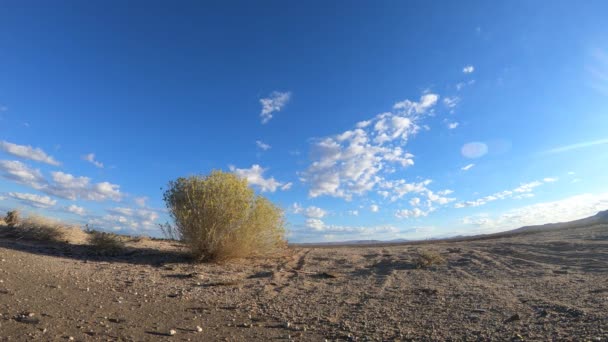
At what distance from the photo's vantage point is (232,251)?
10.6 metres

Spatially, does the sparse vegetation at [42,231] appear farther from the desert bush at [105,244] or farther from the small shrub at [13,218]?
the desert bush at [105,244]

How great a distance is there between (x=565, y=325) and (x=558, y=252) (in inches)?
296

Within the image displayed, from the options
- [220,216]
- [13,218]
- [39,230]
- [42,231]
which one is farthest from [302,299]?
[13,218]

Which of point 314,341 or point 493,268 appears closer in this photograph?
point 314,341

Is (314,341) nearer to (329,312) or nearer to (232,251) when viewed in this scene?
(329,312)

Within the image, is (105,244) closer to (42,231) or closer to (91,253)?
(91,253)

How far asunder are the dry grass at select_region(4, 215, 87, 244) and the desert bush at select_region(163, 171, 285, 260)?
474 centimetres

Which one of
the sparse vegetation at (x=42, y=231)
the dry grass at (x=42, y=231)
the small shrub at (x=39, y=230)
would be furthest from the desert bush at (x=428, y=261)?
the small shrub at (x=39, y=230)

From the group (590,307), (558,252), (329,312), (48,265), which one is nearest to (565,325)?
(590,307)

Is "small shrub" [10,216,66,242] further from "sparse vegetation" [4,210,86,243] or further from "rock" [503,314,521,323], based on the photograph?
"rock" [503,314,521,323]

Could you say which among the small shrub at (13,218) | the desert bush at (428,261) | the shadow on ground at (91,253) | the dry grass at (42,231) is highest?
the small shrub at (13,218)

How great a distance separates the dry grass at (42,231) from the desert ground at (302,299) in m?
2.33

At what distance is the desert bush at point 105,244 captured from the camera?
450 inches

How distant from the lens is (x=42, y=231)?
41.8 ft
